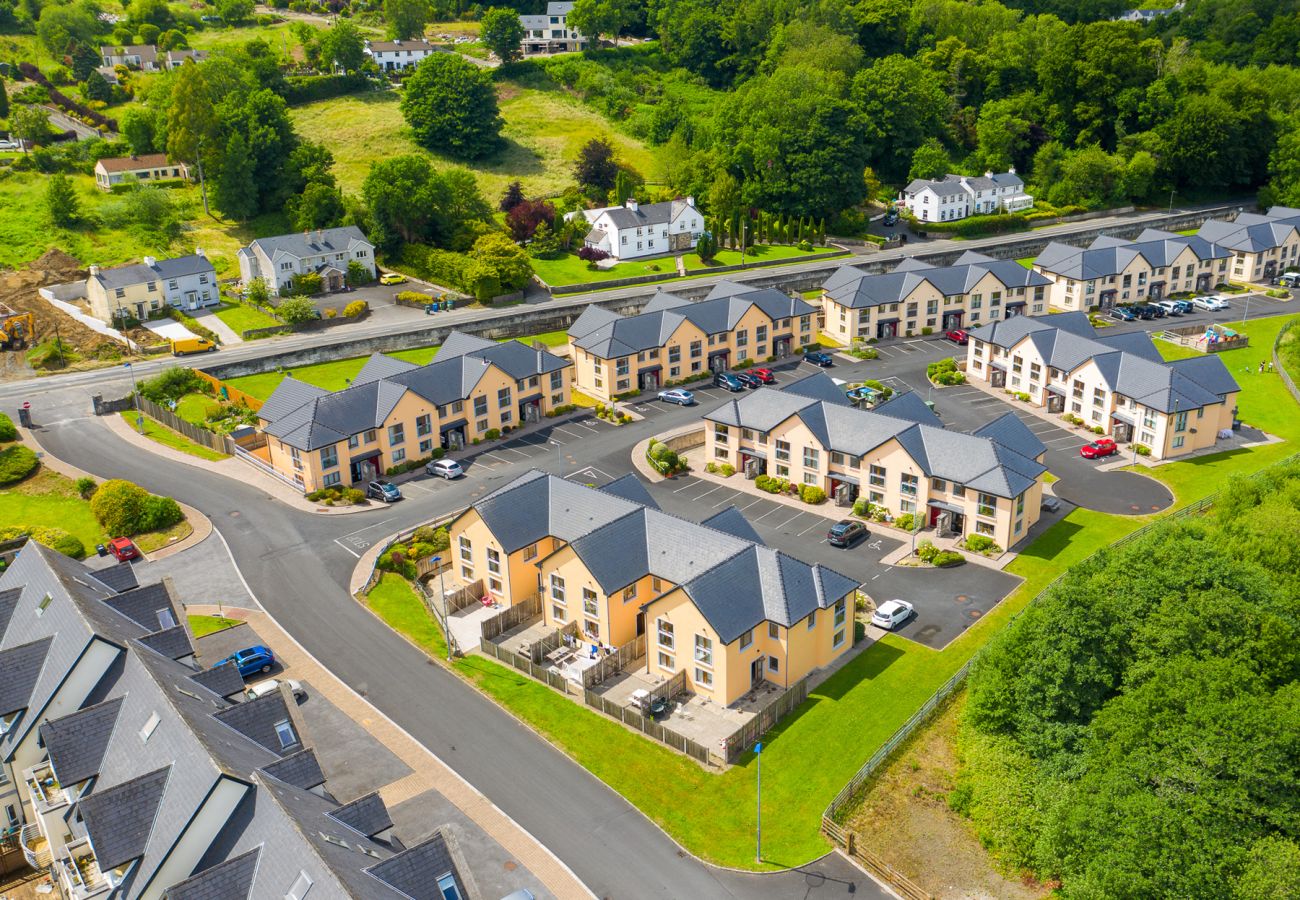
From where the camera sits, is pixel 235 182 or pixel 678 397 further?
pixel 235 182

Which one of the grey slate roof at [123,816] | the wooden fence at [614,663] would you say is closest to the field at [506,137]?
the wooden fence at [614,663]

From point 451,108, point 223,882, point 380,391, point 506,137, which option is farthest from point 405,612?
point 506,137

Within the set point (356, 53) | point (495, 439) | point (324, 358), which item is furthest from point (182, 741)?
point (356, 53)

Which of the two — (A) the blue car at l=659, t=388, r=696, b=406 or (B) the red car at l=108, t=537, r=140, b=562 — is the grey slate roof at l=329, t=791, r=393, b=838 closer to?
(B) the red car at l=108, t=537, r=140, b=562

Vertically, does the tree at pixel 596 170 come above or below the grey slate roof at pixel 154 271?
above

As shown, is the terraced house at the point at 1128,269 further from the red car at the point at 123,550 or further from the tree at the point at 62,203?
the tree at the point at 62,203

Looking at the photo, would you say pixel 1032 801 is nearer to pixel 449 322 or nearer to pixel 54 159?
pixel 449 322

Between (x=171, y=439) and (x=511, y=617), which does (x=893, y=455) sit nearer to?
(x=511, y=617)
